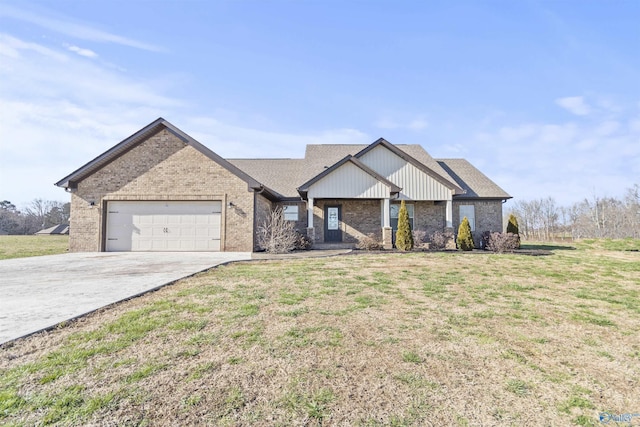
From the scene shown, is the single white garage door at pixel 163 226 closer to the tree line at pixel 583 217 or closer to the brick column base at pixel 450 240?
the brick column base at pixel 450 240

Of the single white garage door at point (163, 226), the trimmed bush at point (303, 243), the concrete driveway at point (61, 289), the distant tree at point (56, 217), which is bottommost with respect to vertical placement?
the concrete driveway at point (61, 289)

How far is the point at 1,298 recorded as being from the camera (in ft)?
17.0

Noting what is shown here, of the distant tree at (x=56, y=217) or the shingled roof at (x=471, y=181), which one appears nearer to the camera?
the shingled roof at (x=471, y=181)

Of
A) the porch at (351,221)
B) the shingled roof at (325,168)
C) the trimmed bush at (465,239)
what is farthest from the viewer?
the shingled roof at (325,168)

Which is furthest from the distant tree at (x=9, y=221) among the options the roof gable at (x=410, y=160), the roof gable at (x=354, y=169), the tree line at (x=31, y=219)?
the roof gable at (x=410, y=160)

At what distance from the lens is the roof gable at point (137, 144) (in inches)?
565

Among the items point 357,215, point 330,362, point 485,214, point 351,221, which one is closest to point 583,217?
point 485,214

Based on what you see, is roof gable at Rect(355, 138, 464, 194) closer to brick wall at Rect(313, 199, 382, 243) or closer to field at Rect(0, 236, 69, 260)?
brick wall at Rect(313, 199, 382, 243)

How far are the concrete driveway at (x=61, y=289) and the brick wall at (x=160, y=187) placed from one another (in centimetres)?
543

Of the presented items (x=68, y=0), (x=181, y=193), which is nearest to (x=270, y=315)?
(x=68, y=0)

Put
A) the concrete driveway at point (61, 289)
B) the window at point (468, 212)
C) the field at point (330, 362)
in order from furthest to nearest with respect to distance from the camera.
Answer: the window at point (468, 212) < the concrete driveway at point (61, 289) < the field at point (330, 362)

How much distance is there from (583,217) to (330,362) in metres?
58.5

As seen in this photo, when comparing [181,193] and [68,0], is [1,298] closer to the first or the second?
[68,0]

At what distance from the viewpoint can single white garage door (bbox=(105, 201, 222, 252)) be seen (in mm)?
14500
